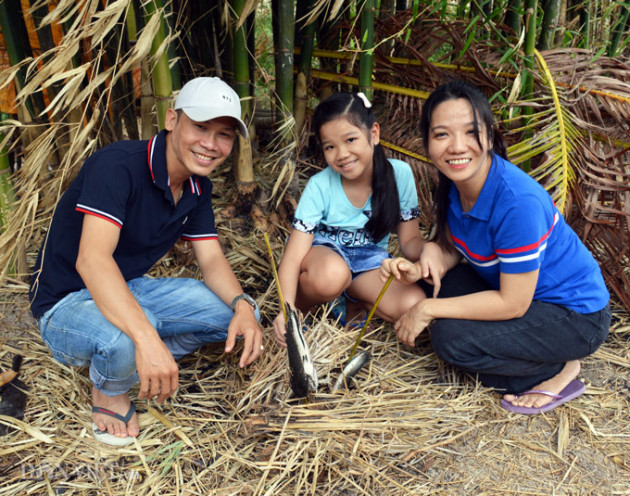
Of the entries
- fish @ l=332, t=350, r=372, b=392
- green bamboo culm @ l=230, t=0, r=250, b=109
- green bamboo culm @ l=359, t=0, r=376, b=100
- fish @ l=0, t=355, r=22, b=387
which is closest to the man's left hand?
fish @ l=332, t=350, r=372, b=392

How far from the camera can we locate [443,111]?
1.46 m

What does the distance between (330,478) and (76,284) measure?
2.93 ft

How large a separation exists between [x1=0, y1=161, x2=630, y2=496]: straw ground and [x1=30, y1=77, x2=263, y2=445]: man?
115 mm

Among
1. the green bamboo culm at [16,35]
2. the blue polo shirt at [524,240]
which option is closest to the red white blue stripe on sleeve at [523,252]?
the blue polo shirt at [524,240]

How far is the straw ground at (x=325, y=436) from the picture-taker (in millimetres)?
1298

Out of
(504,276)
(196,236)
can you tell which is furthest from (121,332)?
(504,276)

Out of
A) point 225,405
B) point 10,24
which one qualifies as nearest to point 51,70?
point 10,24

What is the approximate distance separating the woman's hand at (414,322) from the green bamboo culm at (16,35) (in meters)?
1.47

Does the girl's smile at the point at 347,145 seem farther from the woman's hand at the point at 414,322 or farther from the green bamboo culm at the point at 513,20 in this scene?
the green bamboo culm at the point at 513,20

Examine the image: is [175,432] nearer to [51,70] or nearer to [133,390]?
[133,390]

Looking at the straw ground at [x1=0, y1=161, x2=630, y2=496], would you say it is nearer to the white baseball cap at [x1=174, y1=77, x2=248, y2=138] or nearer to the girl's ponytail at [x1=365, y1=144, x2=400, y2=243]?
the girl's ponytail at [x1=365, y1=144, x2=400, y2=243]

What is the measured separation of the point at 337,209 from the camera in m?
1.86

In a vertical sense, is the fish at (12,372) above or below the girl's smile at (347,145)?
below

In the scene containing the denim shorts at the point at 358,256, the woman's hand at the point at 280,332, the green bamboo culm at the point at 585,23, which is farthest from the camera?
the green bamboo culm at the point at 585,23
